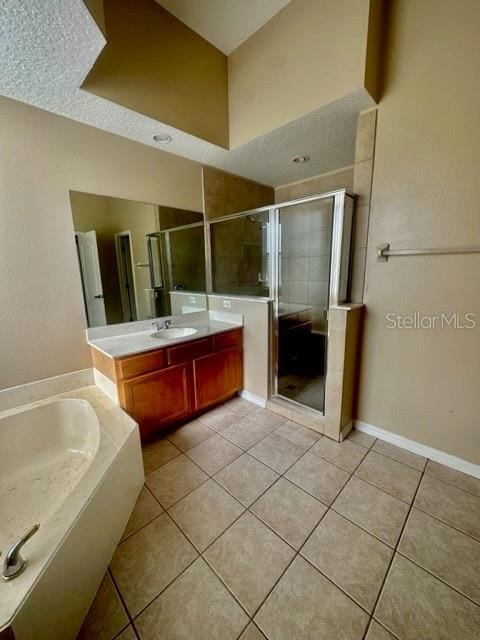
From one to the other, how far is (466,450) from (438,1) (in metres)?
2.66

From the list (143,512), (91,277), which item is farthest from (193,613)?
(91,277)

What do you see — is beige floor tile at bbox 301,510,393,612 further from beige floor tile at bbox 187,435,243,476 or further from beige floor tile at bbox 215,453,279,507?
beige floor tile at bbox 187,435,243,476

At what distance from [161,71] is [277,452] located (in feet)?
9.09

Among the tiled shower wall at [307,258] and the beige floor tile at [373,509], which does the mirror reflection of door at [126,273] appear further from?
the beige floor tile at [373,509]

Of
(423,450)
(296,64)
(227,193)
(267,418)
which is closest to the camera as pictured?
(296,64)

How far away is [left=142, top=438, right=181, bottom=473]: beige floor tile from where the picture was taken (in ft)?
5.98

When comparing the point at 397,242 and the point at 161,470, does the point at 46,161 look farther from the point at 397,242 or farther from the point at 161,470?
the point at 397,242

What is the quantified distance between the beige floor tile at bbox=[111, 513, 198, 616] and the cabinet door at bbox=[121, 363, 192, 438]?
2.29ft

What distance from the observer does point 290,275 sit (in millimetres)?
2707

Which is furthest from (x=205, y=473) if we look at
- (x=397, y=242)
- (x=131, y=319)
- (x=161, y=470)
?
(x=397, y=242)

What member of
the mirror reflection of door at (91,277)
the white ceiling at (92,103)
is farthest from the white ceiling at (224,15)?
the mirror reflection of door at (91,277)

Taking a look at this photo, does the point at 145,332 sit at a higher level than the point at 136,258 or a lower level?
lower

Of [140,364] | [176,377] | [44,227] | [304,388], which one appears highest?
[44,227]

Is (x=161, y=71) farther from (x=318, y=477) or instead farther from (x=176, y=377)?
(x=318, y=477)
